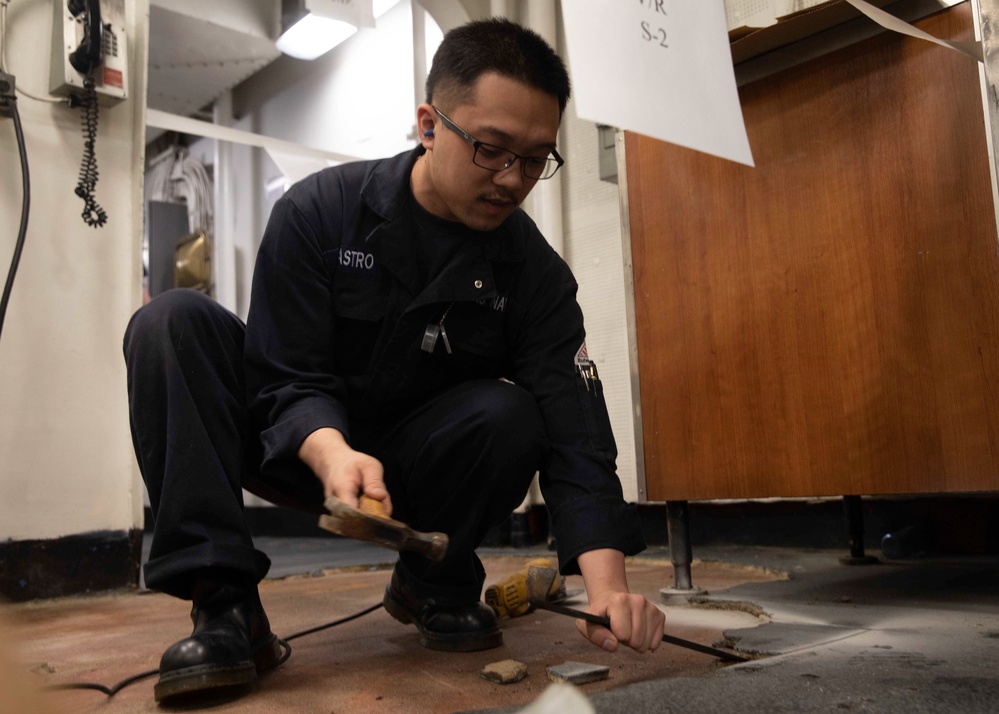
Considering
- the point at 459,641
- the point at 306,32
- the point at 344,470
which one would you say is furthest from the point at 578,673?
the point at 306,32

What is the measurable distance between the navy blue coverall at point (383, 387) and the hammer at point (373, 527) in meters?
0.18

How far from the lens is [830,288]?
4.31 feet

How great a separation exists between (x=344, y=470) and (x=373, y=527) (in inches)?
4.1

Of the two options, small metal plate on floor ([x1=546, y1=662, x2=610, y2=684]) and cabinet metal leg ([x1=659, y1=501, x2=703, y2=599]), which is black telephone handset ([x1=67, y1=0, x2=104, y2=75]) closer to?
cabinet metal leg ([x1=659, y1=501, x2=703, y2=599])

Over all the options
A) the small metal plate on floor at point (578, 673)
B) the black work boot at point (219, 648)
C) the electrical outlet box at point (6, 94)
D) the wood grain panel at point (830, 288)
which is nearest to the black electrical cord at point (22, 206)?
the electrical outlet box at point (6, 94)

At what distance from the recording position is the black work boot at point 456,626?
1.15 meters

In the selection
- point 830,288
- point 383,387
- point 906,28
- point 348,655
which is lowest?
point 348,655

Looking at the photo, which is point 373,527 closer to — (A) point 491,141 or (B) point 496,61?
(A) point 491,141

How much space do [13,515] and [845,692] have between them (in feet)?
5.90

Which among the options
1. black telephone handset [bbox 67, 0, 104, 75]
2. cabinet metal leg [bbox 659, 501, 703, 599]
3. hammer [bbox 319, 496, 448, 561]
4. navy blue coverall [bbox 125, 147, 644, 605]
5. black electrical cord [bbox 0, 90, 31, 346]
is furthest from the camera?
black telephone handset [bbox 67, 0, 104, 75]

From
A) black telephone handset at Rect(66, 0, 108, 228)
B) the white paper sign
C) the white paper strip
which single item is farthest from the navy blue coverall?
black telephone handset at Rect(66, 0, 108, 228)

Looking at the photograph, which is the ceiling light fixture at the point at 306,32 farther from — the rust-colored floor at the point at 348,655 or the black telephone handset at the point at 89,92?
the rust-colored floor at the point at 348,655

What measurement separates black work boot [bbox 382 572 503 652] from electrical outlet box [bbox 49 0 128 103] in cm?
156

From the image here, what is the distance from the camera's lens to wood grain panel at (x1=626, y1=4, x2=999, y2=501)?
1.17m
